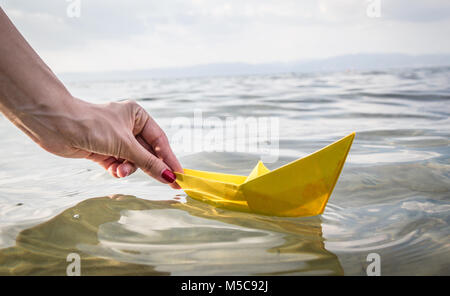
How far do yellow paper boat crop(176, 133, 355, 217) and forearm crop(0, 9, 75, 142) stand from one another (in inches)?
24.7

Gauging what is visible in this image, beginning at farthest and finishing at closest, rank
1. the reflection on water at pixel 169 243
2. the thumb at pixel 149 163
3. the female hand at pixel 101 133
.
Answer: the thumb at pixel 149 163 < the female hand at pixel 101 133 < the reflection on water at pixel 169 243

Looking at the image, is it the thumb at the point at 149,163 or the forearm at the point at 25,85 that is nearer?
the forearm at the point at 25,85

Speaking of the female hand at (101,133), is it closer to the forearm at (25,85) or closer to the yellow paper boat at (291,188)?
the forearm at (25,85)

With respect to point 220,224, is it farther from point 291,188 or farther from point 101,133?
point 101,133

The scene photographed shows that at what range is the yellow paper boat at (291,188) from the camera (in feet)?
4.06

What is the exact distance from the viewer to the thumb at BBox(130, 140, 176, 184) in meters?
1.40

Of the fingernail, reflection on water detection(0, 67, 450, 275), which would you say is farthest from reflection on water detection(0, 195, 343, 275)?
the fingernail

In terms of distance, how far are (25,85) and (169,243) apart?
70 centimetres

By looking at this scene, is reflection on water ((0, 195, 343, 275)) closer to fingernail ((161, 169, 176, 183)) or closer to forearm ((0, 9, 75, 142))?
fingernail ((161, 169, 176, 183))

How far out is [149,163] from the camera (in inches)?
57.3

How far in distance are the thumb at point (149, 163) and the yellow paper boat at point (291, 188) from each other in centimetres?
12

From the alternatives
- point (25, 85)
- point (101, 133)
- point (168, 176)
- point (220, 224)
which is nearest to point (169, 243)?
point (220, 224)

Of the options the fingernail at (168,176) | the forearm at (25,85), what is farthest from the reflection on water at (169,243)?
the forearm at (25,85)

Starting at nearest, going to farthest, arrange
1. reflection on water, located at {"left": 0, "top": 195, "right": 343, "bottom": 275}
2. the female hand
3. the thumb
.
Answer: reflection on water, located at {"left": 0, "top": 195, "right": 343, "bottom": 275}, the female hand, the thumb
